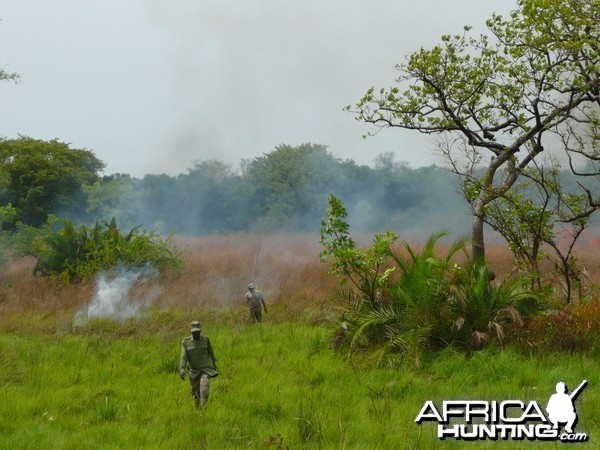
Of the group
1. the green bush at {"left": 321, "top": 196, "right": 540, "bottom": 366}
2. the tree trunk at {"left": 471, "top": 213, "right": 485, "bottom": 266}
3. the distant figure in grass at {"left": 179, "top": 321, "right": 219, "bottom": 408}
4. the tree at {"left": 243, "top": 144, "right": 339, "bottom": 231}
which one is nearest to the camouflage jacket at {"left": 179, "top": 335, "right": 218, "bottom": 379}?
the distant figure in grass at {"left": 179, "top": 321, "right": 219, "bottom": 408}

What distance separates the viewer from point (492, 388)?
647 centimetres

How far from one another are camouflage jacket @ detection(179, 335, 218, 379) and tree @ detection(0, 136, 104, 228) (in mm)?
22583

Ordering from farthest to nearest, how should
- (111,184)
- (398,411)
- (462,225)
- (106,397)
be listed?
(462,225) < (111,184) < (106,397) < (398,411)

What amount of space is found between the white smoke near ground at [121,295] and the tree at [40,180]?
499 inches

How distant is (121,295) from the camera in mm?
14164

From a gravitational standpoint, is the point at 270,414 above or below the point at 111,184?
below

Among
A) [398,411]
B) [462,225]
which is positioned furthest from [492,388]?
[462,225]

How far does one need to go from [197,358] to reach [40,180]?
2377 cm

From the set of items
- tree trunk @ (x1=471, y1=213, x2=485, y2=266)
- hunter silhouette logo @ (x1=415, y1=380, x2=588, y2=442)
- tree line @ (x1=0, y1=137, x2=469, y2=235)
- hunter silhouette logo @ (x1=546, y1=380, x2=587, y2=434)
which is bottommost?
hunter silhouette logo @ (x1=415, y1=380, x2=588, y2=442)

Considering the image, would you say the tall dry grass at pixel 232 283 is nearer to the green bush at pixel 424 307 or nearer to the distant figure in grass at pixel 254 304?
the distant figure in grass at pixel 254 304

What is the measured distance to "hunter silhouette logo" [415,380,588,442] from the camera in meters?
5.00

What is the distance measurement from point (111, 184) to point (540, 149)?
847 inches

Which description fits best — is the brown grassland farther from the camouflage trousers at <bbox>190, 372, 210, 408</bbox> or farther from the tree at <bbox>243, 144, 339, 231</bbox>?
the tree at <bbox>243, 144, 339, 231</bbox>

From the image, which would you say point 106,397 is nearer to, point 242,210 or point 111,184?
point 111,184
